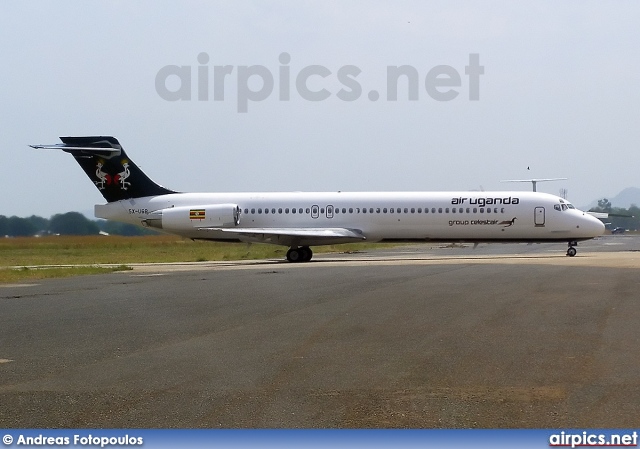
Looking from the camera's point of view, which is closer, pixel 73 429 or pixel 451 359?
pixel 73 429

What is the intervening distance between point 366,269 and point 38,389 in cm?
1993

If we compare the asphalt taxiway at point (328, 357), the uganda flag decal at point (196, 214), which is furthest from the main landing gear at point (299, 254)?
the asphalt taxiway at point (328, 357)

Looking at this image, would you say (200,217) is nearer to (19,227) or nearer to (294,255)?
(294,255)

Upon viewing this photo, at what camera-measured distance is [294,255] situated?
127 ft

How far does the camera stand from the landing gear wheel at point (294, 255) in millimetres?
38719

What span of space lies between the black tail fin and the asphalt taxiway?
20784mm

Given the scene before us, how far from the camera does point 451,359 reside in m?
10.1

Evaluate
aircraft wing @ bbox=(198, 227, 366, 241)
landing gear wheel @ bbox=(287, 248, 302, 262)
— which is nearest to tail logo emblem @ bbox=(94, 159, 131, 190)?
aircraft wing @ bbox=(198, 227, 366, 241)

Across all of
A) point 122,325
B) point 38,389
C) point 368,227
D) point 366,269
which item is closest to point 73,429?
point 38,389

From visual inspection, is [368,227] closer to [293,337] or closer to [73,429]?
[293,337]

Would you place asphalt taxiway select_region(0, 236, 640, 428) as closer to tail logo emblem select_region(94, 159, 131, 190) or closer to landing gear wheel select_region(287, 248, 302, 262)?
landing gear wheel select_region(287, 248, 302, 262)

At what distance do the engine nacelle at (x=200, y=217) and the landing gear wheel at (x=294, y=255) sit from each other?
2829 mm

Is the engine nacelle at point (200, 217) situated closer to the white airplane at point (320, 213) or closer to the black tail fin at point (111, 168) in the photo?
the white airplane at point (320, 213)

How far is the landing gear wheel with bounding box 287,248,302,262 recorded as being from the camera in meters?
38.7
